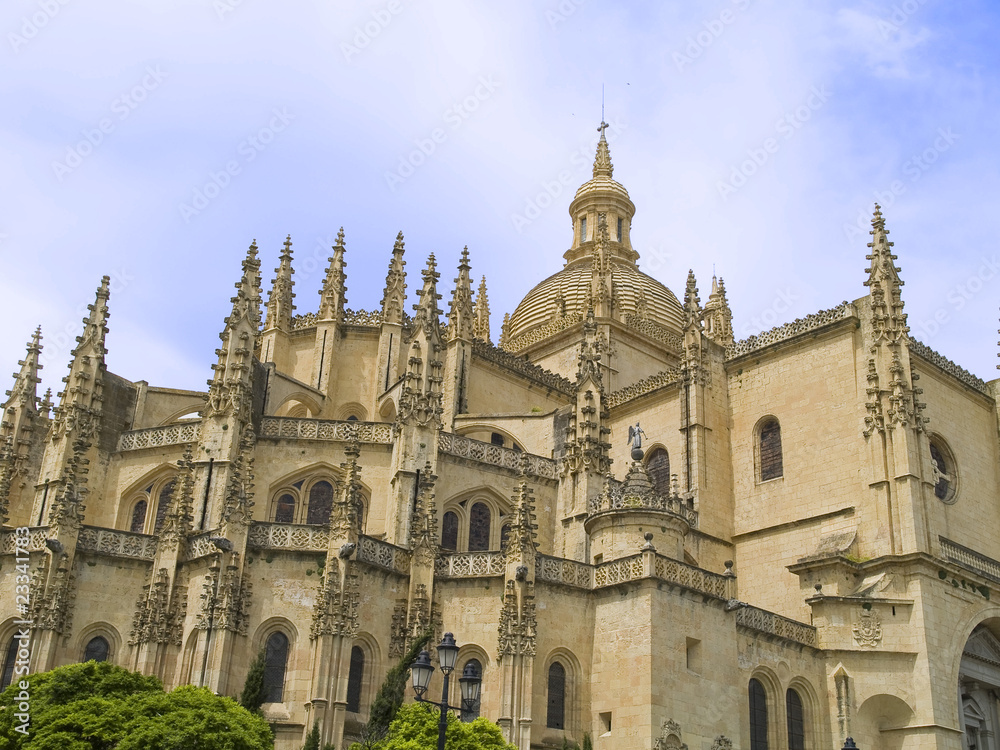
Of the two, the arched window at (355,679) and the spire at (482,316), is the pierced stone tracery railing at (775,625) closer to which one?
the arched window at (355,679)

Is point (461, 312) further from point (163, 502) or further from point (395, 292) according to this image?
point (163, 502)

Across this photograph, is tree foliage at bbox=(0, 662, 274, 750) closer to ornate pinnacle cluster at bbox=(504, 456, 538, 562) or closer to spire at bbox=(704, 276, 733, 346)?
ornate pinnacle cluster at bbox=(504, 456, 538, 562)

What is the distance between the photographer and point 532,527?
1119 inches

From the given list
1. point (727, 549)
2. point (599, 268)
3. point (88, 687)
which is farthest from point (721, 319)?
point (88, 687)

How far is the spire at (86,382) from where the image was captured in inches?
1374

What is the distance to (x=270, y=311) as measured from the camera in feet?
148

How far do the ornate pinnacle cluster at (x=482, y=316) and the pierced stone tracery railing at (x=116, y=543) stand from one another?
2814 cm

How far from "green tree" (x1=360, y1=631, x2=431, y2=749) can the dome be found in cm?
2813

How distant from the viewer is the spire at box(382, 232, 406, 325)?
42844 millimetres

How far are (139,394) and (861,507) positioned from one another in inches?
938

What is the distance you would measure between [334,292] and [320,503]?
12613 millimetres

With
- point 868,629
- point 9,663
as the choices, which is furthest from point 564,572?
point 9,663

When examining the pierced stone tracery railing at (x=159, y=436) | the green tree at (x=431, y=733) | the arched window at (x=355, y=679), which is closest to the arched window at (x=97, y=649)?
the arched window at (x=355, y=679)

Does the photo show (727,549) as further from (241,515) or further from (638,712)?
(241,515)
